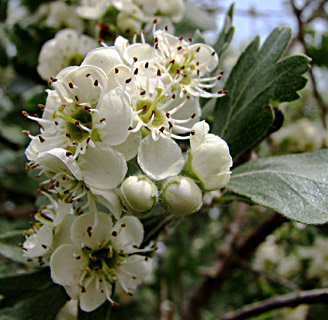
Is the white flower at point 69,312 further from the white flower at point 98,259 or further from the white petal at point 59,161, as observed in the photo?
the white petal at point 59,161

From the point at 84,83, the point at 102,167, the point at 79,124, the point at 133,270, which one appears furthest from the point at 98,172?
the point at 133,270

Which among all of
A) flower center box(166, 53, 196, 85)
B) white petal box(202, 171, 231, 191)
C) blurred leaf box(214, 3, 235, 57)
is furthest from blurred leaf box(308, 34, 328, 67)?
white petal box(202, 171, 231, 191)

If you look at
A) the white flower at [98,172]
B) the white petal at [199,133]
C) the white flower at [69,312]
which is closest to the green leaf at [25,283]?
the white flower at [98,172]

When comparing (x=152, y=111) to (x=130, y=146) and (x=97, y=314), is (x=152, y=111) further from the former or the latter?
(x=97, y=314)

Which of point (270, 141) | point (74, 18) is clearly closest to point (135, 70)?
point (74, 18)

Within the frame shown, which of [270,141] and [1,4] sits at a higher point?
[1,4]

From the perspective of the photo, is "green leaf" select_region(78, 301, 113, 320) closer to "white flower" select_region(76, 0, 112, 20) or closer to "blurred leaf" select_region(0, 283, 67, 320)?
"blurred leaf" select_region(0, 283, 67, 320)

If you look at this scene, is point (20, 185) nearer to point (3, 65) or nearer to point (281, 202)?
point (3, 65)
